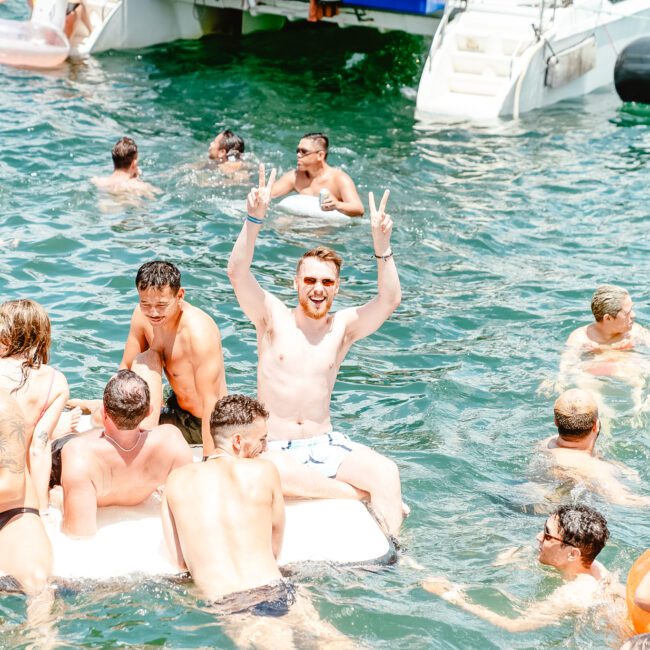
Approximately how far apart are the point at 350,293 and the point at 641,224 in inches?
149

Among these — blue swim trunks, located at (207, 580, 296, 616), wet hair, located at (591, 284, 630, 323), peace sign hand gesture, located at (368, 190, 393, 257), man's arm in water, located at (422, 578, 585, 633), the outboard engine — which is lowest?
man's arm in water, located at (422, 578, 585, 633)

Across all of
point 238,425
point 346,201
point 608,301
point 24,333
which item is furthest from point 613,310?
point 24,333

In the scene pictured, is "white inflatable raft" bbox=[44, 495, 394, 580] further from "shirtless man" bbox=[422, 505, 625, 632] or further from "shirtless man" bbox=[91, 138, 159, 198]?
"shirtless man" bbox=[91, 138, 159, 198]

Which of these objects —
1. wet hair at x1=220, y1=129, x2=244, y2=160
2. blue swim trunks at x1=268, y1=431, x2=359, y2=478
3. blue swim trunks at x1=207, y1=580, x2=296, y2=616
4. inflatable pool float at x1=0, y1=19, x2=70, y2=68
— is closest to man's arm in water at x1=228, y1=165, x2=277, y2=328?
blue swim trunks at x1=268, y1=431, x2=359, y2=478

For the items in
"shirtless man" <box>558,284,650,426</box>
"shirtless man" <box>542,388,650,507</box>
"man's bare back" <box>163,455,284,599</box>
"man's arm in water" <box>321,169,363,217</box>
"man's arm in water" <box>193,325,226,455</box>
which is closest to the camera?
"man's bare back" <box>163,455,284,599</box>

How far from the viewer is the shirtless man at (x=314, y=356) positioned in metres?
6.30

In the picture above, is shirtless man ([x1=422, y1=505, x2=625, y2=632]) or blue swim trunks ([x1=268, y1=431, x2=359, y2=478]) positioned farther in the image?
blue swim trunks ([x1=268, y1=431, x2=359, y2=478])

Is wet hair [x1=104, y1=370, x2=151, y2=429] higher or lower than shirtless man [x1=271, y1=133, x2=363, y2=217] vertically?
lower

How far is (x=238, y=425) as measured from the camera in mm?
5527

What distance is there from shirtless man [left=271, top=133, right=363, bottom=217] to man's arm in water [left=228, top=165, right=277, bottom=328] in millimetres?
4848

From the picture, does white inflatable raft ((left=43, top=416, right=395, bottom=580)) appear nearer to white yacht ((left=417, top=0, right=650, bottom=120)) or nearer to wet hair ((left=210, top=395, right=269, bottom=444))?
wet hair ((left=210, top=395, right=269, bottom=444))

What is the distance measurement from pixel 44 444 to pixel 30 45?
37.9 feet

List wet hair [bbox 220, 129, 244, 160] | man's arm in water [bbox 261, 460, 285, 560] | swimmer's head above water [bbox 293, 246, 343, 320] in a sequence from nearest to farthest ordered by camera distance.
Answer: man's arm in water [bbox 261, 460, 285, 560] → swimmer's head above water [bbox 293, 246, 343, 320] → wet hair [bbox 220, 129, 244, 160]

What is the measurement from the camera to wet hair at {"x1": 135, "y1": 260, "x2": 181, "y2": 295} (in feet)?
21.1
